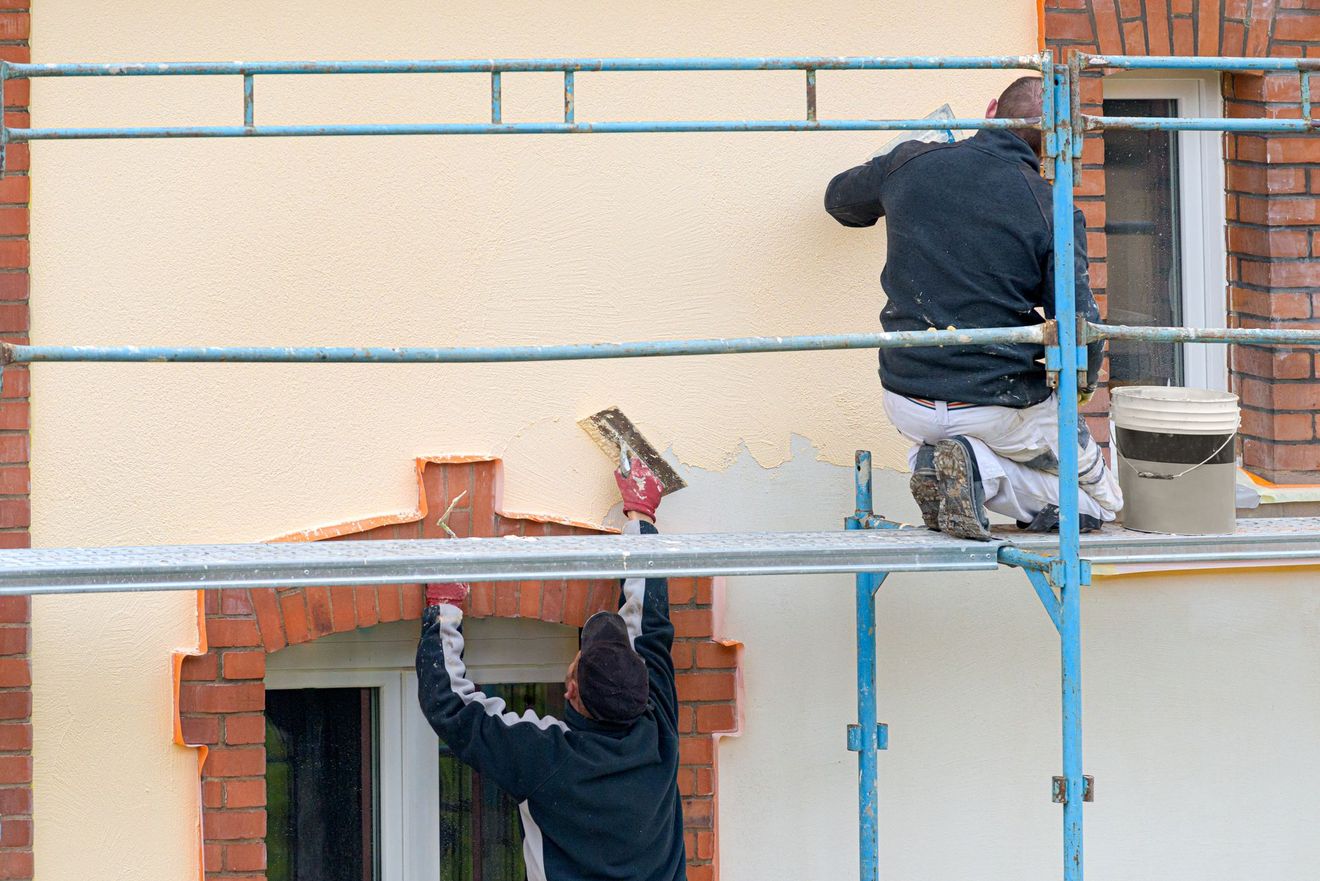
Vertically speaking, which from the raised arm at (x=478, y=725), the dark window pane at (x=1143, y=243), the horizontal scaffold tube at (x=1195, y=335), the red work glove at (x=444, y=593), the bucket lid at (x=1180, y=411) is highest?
the dark window pane at (x=1143, y=243)

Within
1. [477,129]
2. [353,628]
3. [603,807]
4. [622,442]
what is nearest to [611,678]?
[603,807]

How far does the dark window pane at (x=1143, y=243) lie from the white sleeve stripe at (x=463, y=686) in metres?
2.02

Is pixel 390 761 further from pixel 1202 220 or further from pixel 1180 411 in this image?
pixel 1202 220

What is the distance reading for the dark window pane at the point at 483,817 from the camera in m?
4.73

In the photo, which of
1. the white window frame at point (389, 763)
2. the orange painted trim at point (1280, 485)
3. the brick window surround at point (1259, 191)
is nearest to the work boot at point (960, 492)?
the brick window surround at point (1259, 191)

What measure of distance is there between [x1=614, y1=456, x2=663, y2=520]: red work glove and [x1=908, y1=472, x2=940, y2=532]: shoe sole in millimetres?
709

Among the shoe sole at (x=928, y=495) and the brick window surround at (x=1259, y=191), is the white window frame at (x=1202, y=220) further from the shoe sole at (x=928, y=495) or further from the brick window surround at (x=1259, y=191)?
the shoe sole at (x=928, y=495)

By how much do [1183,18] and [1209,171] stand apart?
1.61ft

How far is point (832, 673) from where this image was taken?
184 inches

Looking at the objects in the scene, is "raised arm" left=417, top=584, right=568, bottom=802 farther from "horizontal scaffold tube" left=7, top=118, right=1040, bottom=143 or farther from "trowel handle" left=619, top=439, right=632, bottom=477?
"horizontal scaffold tube" left=7, top=118, right=1040, bottom=143

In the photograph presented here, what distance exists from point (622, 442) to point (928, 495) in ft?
2.81

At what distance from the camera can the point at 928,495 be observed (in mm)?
4117

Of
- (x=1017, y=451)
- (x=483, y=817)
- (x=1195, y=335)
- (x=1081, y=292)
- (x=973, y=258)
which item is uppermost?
(x=973, y=258)

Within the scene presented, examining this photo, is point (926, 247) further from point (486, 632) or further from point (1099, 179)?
point (486, 632)
